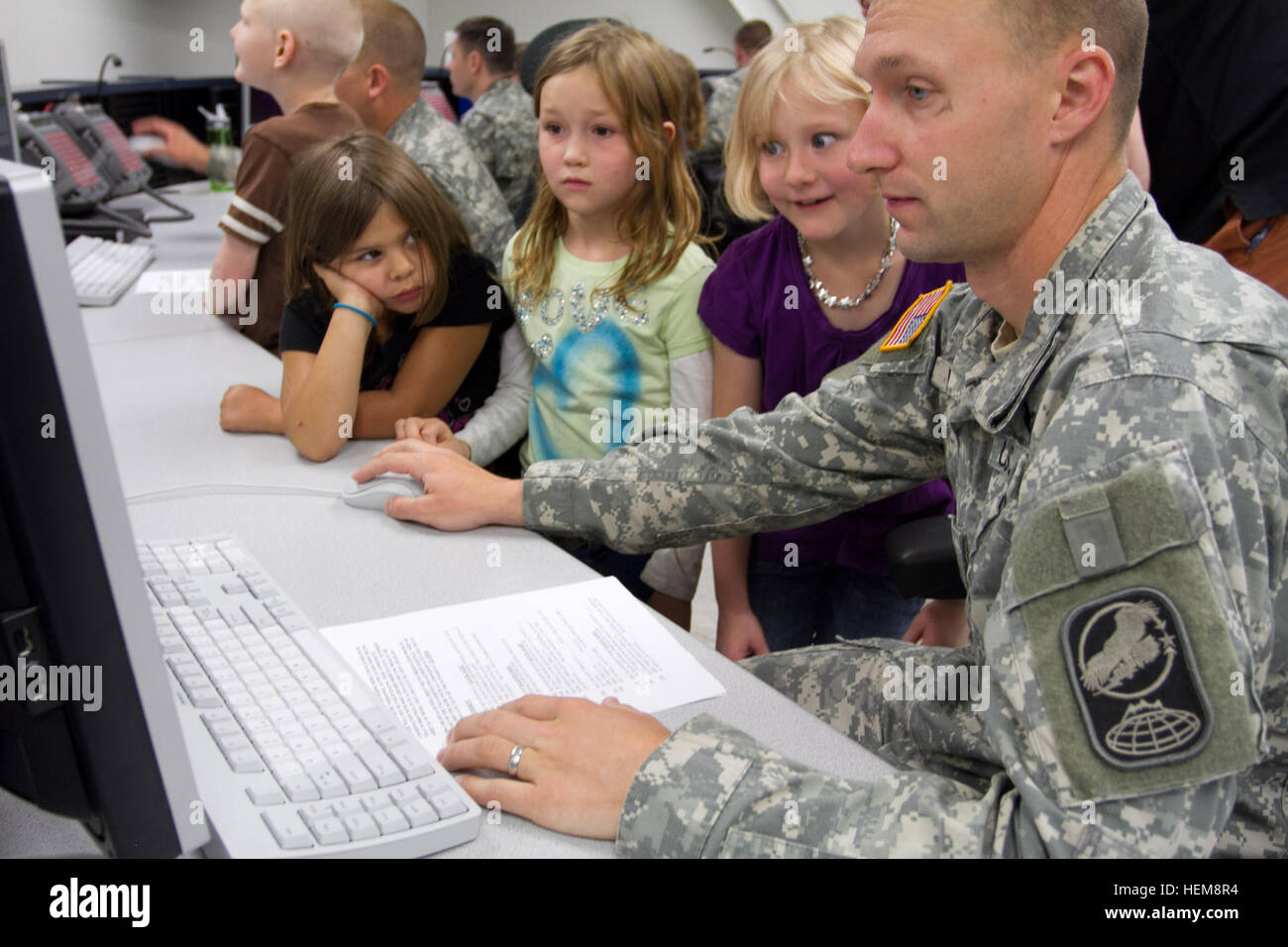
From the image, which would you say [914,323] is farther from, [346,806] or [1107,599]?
[346,806]

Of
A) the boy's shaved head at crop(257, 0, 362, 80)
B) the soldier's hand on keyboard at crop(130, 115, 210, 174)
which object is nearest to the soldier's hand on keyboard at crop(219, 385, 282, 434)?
the boy's shaved head at crop(257, 0, 362, 80)

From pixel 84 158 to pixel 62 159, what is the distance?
4.2 inches

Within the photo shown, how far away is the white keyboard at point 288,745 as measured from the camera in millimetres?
657

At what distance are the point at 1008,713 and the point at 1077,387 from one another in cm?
20

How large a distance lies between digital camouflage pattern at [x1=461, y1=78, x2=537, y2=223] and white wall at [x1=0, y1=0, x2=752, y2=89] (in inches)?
30.0

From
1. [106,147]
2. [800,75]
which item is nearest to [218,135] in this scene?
[106,147]

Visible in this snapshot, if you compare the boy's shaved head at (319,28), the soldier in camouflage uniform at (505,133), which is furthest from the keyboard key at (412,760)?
the soldier in camouflage uniform at (505,133)

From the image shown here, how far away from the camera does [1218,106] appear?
176 cm

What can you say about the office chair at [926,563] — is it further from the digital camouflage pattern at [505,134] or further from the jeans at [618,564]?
the digital camouflage pattern at [505,134]

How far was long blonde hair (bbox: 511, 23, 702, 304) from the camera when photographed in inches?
60.3

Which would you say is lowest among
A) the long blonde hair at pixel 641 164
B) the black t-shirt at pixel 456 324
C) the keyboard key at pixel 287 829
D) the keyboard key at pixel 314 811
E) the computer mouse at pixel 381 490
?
the keyboard key at pixel 287 829

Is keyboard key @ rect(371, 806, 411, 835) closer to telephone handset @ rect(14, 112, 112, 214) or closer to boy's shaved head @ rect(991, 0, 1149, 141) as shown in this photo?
boy's shaved head @ rect(991, 0, 1149, 141)

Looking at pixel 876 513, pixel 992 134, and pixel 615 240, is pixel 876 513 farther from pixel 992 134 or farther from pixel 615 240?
pixel 992 134

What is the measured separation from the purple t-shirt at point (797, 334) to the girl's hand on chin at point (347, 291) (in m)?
0.45
